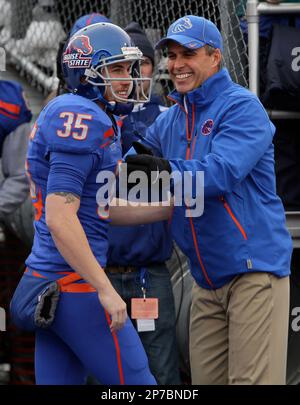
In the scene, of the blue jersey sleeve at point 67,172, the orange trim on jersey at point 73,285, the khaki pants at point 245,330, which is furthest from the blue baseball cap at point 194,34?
the orange trim on jersey at point 73,285

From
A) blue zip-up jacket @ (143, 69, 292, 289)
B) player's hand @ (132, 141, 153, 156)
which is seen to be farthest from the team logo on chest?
player's hand @ (132, 141, 153, 156)

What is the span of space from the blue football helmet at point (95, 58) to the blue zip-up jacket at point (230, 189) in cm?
42

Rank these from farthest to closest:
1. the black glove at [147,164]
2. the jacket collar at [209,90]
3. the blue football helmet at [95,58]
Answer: the jacket collar at [209,90] < the black glove at [147,164] < the blue football helmet at [95,58]

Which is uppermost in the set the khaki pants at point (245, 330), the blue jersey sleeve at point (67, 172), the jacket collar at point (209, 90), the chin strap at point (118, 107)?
the jacket collar at point (209, 90)

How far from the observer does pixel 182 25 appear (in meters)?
4.99

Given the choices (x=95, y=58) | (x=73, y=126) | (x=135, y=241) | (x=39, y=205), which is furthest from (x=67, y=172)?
(x=135, y=241)

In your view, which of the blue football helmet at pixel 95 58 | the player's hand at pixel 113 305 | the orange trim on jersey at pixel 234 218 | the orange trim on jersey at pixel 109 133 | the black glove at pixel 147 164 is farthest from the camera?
the orange trim on jersey at pixel 234 218

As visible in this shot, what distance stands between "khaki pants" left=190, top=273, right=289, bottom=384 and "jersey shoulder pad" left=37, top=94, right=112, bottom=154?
0.98 metres

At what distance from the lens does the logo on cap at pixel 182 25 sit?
195 inches

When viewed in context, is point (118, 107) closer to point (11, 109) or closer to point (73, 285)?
point (73, 285)

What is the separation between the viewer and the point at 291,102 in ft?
18.5

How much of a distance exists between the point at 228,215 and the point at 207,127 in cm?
40

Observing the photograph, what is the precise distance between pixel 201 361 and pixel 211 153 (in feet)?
3.34

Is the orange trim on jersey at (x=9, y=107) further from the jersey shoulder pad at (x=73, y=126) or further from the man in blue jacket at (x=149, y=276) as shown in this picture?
the jersey shoulder pad at (x=73, y=126)
